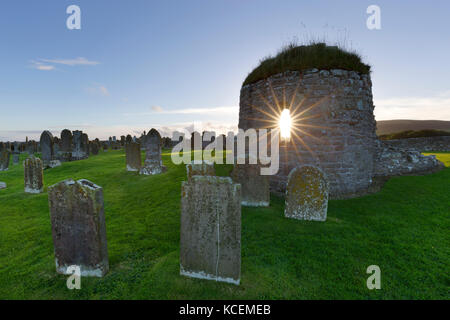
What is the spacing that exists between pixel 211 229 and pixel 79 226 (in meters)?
1.99

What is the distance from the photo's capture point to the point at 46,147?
12312 mm

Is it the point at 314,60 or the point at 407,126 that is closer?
the point at 314,60

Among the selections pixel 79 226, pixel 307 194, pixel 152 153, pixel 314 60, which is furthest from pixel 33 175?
pixel 314 60

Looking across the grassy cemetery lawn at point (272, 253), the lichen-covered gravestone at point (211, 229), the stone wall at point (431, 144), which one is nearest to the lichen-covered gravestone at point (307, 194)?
the grassy cemetery lawn at point (272, 253)

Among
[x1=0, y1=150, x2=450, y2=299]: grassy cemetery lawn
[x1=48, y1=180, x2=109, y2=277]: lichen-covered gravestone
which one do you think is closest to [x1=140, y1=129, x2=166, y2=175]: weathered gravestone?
[x1=0, y1=150, x2=450, y2=299]: grassy cemetery lawn

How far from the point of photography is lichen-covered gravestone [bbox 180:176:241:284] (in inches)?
114

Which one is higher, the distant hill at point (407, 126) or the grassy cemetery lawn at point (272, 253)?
the distant hill at point (407, 126)

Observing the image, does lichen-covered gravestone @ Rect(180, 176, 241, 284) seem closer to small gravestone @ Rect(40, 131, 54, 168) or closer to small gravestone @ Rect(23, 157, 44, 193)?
small gravestone @ Rect(23, 157, 44, 193)

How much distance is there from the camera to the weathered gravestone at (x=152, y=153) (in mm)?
9562

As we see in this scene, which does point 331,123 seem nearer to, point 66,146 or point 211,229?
point 211,229

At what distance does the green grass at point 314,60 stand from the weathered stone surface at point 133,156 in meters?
7.11

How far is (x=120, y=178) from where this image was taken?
9422 mm

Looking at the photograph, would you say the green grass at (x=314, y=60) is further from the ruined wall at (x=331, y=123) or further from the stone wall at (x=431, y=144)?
the stone wall at (x=431, y=144)

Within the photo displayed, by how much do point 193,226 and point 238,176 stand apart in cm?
319
